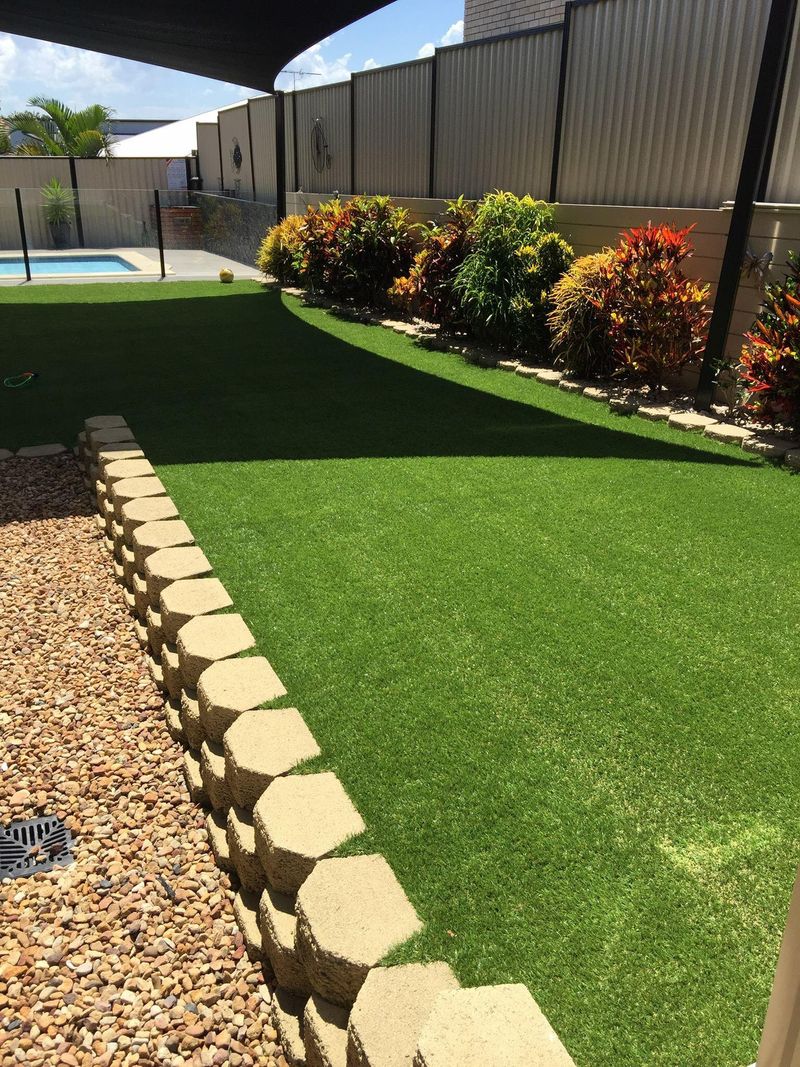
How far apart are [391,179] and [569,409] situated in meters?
7.83

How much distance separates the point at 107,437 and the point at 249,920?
408cm

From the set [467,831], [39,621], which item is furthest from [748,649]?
[39,621]

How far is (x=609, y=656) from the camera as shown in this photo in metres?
3.09

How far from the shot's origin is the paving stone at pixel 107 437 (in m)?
5.51

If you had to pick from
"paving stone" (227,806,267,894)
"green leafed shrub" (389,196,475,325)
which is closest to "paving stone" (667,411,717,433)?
"green leafed shrub" (389,196,475,325)

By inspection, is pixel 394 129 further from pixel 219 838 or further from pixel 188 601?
pixel 219 838

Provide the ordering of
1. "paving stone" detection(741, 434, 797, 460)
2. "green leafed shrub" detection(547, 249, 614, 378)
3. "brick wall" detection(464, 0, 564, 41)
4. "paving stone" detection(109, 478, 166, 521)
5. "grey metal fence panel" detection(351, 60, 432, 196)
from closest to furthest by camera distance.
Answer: "paving stone" detection(109, 478, 166, 521)
"paving stone" detection(741, 434, 797, 460)
"green leafed shrub" detection(547, 249, 614, 378)
"grey metal fence panel" detection(351, 60, 432, 196)
"brick wall" detection(464, 0, 564, 41)

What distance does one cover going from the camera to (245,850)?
2279mm

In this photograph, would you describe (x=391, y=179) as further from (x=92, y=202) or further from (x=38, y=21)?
(x=92, y=202)

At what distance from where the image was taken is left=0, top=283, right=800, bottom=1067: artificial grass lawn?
6.29 ft

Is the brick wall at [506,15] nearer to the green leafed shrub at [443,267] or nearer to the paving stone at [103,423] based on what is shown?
the green leafed shrub at [443,267]

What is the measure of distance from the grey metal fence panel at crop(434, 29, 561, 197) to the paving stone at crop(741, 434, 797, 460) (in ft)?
15.6

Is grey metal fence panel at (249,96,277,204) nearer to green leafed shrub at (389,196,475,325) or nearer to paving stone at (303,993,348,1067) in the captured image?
green leafed shrub at (389,196,475,325)

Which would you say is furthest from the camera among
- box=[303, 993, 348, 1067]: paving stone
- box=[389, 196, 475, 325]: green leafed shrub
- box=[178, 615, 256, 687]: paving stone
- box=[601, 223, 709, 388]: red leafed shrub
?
box=[389, 196, 475, 325]: green leafed shrub
